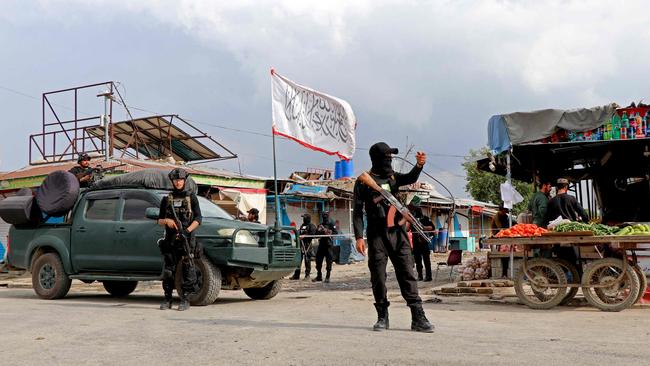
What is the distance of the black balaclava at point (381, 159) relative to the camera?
6.62 meters

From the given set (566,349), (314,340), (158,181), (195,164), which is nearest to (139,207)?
(158,181)

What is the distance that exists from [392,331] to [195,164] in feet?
61.1

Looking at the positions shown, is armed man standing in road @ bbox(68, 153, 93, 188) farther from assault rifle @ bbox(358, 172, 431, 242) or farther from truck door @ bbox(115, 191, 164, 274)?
assault rifle @ bbox(358, 172, 431, 242)

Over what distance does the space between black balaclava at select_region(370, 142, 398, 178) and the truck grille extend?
330 cm

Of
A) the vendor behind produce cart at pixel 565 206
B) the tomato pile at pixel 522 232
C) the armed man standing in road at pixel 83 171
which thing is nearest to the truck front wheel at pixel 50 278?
the armed man standing in road at pixel 83 171

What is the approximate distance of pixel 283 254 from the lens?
9.77 metres

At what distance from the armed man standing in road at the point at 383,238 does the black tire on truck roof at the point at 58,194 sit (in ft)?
19.0

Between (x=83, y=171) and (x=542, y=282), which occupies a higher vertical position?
(x=83, y=171)

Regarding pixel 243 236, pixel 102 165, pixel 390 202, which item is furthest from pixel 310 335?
pixel 102 165

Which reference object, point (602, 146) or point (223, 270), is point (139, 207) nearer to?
point (223, 270)

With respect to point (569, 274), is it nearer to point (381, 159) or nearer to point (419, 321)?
point (419, 321)

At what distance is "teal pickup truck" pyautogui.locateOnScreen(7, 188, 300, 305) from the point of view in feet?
29.9

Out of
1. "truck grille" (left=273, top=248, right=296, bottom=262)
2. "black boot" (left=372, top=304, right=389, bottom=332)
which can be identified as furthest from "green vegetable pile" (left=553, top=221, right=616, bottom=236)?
"truck grille" (left=273, top=248, right=296, bottom=262)

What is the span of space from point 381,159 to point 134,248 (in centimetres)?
468
